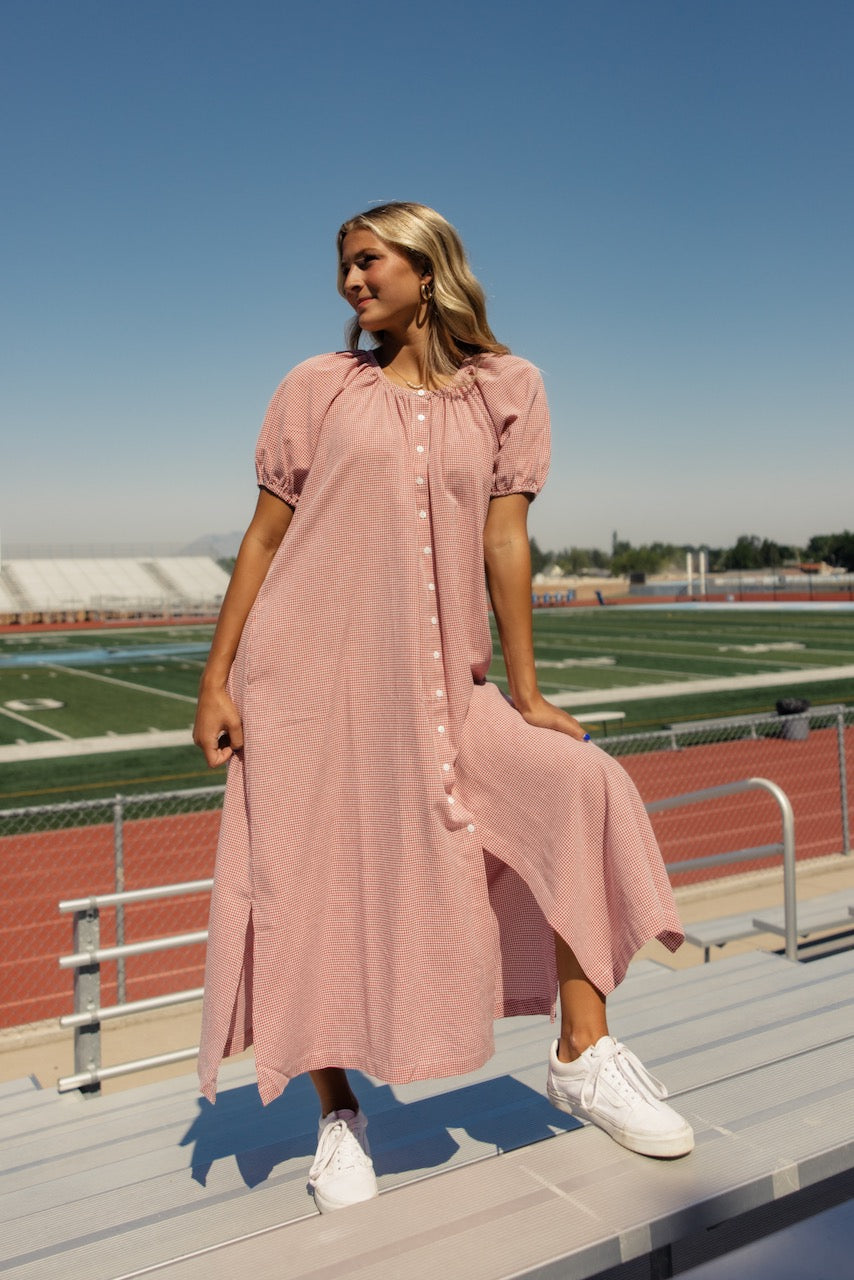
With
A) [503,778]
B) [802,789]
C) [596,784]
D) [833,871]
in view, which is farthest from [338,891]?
[802,789]

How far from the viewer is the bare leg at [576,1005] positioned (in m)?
1.89

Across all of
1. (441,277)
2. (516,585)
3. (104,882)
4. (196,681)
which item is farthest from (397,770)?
(196,681)

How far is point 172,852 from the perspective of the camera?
29.8 feet

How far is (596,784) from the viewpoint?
183cm

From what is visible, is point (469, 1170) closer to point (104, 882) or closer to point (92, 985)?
point (92, 985)

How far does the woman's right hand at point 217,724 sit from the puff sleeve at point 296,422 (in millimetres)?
373

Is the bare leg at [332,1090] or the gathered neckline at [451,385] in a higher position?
the gathered neckline at [451,385]

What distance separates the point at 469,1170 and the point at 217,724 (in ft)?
2.91

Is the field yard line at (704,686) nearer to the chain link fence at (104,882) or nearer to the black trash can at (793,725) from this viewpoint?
the black trash can at (793,725)

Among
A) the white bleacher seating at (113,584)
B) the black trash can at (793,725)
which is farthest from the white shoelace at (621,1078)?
the white bleacher seating at (113,584)

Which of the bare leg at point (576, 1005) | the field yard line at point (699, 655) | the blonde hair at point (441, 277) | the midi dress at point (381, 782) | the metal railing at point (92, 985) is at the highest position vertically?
the blonde hair at point (441, 277)

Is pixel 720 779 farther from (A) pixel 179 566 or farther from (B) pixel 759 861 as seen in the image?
(A) pixel 179 566

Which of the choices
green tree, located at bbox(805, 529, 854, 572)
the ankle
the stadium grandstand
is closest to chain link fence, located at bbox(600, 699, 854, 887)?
the ankle

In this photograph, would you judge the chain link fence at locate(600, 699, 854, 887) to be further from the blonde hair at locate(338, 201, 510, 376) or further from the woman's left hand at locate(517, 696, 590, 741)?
the blonde hair at locate(338, 201, 510, 376)
